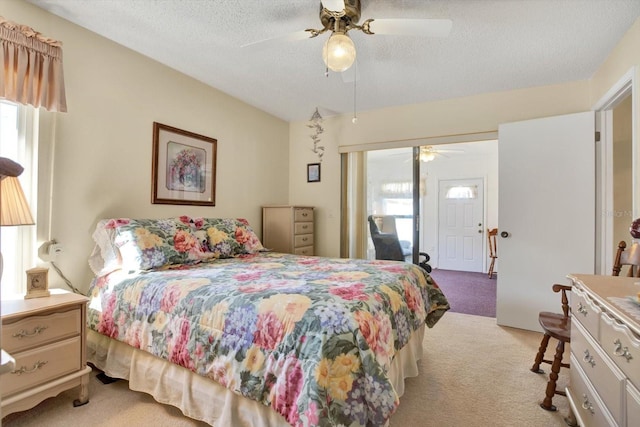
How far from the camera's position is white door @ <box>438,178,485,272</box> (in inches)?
241

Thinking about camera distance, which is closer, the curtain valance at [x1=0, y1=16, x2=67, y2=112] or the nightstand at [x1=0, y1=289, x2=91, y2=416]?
the nightstand at [x1=0, y1=289, x2=91, y2=416]

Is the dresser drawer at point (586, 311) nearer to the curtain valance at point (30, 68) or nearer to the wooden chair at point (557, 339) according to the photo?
the wooden chair at point (557, 339)

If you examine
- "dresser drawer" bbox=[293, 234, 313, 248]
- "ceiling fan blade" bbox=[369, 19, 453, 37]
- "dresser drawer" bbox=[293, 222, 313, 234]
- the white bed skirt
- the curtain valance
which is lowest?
the white bed skirt

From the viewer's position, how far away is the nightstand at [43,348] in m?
1.60

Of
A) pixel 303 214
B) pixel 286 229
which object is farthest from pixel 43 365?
pixel 303 214

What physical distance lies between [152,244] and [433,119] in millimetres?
3172

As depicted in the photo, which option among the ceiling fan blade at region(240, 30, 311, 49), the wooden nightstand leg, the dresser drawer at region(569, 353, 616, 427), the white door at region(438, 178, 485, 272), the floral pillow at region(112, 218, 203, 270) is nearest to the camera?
the dresser drawer at region(569, 353, 616, 427)

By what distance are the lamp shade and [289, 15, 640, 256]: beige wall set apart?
3109 millimetres

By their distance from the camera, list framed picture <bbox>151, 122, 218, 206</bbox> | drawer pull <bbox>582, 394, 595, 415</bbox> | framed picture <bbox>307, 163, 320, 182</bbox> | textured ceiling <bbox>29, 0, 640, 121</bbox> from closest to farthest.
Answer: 1. drawer pull <bbox>582, 394, 595, 415</bbox>
2. textured ceiling <bbox>29, 0, 640, 121</bbox>
3. framed picture <bbox>151, 122, 218, 206</bbox>
4. framed picture <bbox>307, 163, 320, 182</bbox>

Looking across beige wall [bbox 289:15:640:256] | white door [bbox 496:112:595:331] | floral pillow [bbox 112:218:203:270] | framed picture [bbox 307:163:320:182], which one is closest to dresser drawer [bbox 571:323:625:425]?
beige wall [bbox 289:15:640:256]

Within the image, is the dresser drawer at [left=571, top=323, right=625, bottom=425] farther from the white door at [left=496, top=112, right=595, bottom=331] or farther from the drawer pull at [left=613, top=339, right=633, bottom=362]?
the white door at [left=496, top=112, right=595, bottom=331]

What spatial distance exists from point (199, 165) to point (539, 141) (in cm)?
336

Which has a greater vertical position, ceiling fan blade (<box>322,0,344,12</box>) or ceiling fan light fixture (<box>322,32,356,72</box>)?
ceiling fan blade (<box>322,0,344,12</box>)

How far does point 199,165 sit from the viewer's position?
3213mm
